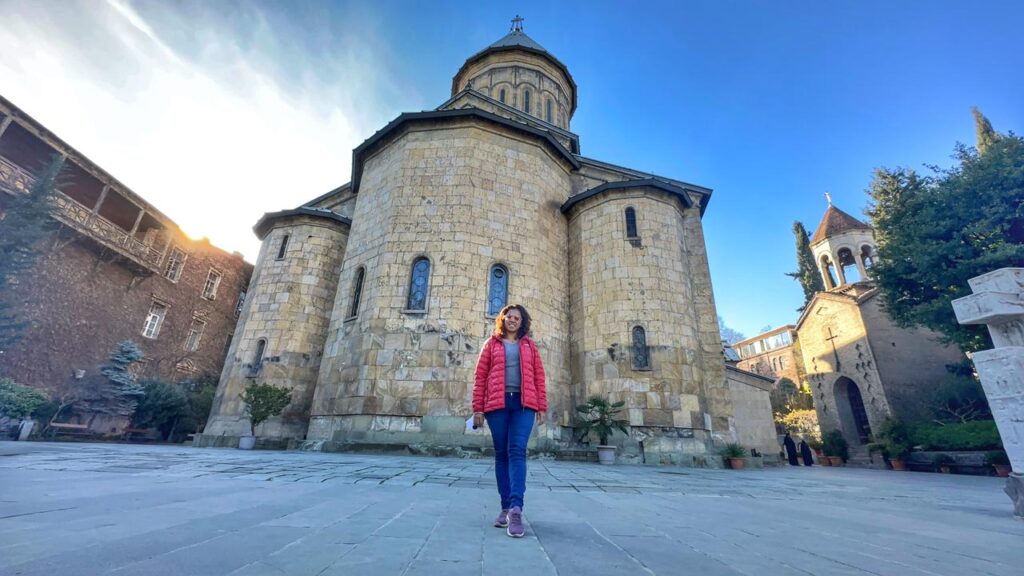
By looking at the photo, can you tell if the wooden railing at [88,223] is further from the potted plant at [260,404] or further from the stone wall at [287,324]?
the potted plant at [260,404]

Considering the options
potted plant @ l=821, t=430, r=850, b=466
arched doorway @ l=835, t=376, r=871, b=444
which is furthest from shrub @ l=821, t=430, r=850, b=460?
arched doorway @ l=835, t=376, r=871, b=444

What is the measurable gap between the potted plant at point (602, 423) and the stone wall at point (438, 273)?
732 mm

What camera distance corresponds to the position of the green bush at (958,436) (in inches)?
529

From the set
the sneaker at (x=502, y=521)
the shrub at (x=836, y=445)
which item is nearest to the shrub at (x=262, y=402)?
the sneaker at (x=502, y=521)

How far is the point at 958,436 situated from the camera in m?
14.3

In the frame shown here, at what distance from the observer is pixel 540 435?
977 centimetres

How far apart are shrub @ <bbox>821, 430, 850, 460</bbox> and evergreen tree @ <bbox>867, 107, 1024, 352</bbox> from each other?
26.0ft

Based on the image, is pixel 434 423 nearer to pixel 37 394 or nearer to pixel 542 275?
pixel 542 275

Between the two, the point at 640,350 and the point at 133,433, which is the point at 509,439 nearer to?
the point at 640,350

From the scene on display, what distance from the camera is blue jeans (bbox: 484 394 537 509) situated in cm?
272

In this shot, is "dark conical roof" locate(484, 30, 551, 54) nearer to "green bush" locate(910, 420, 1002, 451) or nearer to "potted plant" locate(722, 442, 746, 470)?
"potted plant" locate(722, 442, 746, 470)

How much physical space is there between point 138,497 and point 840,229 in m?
32.3

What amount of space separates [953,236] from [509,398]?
1662cm

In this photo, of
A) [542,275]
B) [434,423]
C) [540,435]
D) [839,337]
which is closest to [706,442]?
[540,435]
